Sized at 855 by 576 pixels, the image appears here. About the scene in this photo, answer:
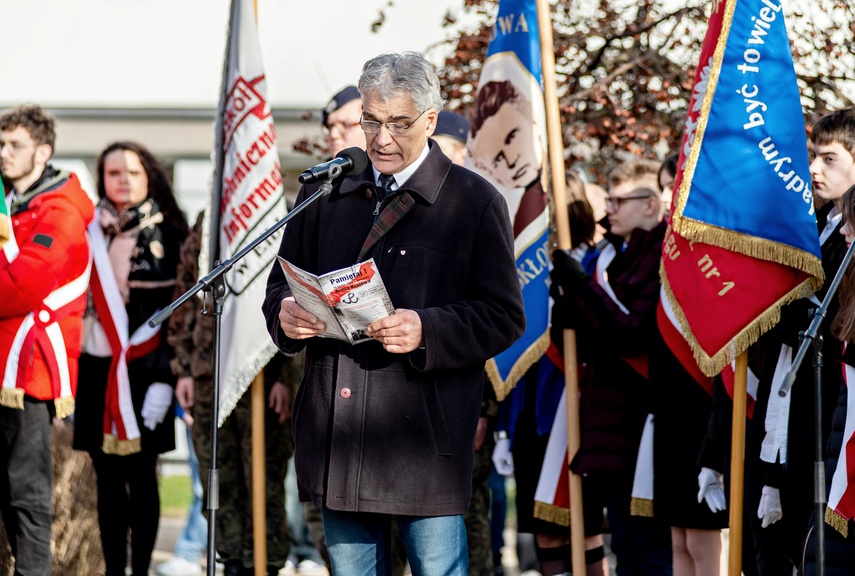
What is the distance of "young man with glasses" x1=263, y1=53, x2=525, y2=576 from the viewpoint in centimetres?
394

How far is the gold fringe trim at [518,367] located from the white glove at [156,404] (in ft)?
5.47

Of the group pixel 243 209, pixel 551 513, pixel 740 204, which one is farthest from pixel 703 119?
pixel 243 209

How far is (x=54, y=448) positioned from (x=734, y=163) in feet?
13.6

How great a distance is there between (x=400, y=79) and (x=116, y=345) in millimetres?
3107

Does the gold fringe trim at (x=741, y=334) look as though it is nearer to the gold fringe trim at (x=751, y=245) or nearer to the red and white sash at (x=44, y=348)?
the gold fringe trim at (x=751, y=245)

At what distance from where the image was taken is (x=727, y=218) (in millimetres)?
5164

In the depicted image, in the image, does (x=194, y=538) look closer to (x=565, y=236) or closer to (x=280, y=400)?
(x=280, y=400)

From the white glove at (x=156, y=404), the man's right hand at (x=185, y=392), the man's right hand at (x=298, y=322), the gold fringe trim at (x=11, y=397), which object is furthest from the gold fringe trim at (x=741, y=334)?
the gold fringe trim at (x=11, y=397)

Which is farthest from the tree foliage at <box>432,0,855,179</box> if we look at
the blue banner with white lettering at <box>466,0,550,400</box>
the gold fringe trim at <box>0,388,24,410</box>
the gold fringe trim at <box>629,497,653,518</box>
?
the gold fringe trim at <box>0,388,24,410</box>

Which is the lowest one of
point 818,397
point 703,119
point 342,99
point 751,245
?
point 818,397

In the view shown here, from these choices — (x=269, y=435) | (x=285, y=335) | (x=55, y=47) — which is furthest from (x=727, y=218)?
(x=55, y=47)

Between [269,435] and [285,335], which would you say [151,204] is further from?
[285,335]

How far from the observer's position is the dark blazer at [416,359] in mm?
3936

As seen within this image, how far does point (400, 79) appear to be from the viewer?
13.0 ft
